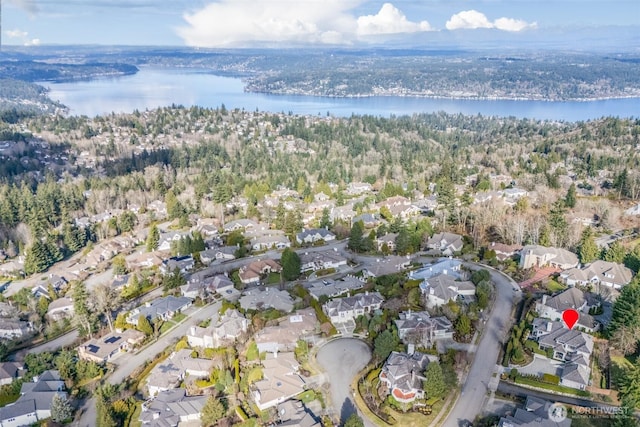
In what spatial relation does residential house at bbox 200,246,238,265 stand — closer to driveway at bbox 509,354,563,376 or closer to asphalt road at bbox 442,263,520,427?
asphalt road at bbox 442,263,520,427

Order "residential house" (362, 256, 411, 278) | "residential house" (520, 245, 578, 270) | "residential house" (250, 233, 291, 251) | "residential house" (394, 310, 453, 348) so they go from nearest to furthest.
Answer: "residential house" (394, 310, 453, 348), "residential house" (520, 245, 578, 270), "residential house" (362, 256, 411, 278), "residential house" (250, 233, 291, 251)

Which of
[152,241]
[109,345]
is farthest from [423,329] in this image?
[152,241]

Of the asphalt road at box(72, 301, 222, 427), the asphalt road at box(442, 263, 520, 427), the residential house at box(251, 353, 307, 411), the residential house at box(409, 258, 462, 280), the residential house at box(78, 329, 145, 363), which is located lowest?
the asphalt road at box(72, 301, 222, 427)

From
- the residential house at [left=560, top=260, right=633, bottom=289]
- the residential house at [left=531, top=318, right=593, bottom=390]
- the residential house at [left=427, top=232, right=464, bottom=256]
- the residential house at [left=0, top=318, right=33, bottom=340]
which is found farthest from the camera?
the residential house at [left=427, top=232, right=464, bottom=256]

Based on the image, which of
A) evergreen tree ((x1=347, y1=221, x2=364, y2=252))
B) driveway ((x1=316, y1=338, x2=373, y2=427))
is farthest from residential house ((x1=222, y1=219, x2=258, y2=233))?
driveway ((x1=316, y1=338, x2=373, y2=427))

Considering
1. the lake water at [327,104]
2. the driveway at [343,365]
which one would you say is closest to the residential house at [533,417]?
the driveway at [343,365]

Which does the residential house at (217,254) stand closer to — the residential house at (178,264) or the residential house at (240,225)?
the residential house at (178,264)
